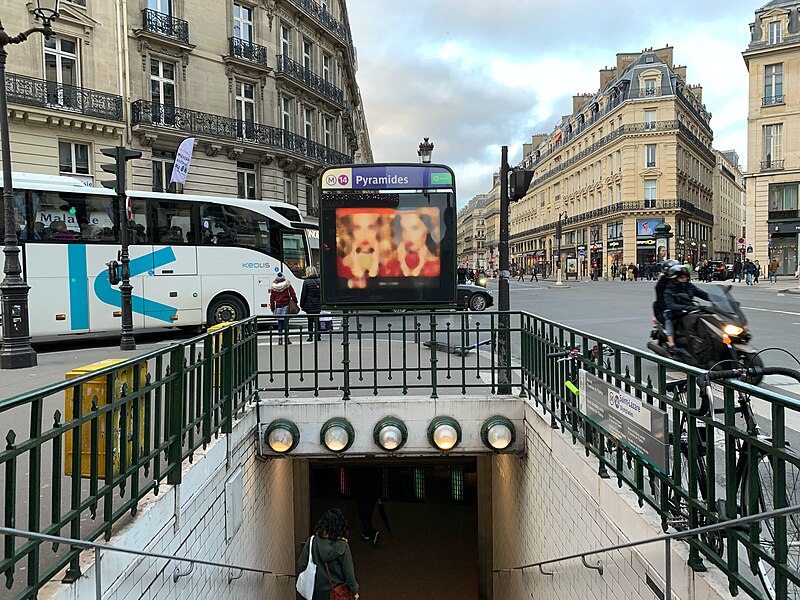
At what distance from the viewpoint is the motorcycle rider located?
24.1 ft

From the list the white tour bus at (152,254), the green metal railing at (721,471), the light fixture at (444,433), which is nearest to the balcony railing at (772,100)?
the white tour bus at (152,254)

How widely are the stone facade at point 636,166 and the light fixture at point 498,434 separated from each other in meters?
51.2

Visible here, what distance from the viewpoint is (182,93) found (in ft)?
83.6

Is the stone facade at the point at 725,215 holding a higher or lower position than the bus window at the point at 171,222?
higher

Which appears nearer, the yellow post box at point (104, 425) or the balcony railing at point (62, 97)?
the yellow post box at point (104, 425)

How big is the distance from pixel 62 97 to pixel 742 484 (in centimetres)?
2570

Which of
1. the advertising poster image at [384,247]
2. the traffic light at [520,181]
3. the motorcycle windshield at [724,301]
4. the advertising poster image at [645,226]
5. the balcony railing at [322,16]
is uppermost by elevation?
the balcony railing at [322,16]

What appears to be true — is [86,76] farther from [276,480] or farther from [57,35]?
[276,480]

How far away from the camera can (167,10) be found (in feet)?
82.7

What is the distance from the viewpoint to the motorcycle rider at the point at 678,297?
7340 millimetres

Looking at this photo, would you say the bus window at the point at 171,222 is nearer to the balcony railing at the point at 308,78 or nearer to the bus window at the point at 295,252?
the bus window at the point at 295,252

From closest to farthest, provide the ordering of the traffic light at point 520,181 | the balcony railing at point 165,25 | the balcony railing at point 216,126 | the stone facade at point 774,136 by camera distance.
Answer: the traffic light at point 520,181 → the balcony railing at point 216,126 → the balcony railing at point 165,25 → the stone facade at point 774,136

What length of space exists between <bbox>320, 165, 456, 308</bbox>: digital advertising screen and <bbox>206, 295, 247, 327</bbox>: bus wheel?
24.6 ft

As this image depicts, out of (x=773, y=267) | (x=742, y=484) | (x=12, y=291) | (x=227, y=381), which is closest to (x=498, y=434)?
(x=227, y=381)
